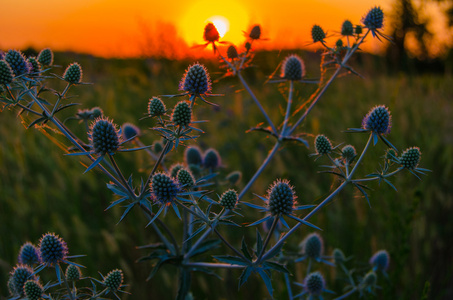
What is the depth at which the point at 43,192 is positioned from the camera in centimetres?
444

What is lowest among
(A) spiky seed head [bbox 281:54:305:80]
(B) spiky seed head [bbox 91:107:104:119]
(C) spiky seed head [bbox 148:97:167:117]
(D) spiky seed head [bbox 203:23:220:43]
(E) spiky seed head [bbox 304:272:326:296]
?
(E) spiky seed head [bbox 304:272:326:296]

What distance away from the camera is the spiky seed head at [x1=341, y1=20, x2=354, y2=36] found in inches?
102

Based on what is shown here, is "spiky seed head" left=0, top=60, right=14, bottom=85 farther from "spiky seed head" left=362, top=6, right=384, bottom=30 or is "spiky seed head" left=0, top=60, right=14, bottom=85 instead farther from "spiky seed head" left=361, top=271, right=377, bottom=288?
"spiky seed head" left=361, top=271, right=377, bottom=288

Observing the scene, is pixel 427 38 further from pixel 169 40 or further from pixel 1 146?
pixel 1 146

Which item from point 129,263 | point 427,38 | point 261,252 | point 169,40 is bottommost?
point 129,263

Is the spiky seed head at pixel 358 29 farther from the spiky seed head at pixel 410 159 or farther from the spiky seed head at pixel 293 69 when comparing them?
the spiky seed head at pixel 410 159

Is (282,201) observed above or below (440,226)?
above

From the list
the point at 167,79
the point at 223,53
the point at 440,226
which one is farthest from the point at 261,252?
the point at 167,79

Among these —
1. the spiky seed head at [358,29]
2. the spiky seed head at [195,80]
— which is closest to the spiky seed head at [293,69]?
the spiky seed head at [358,29]

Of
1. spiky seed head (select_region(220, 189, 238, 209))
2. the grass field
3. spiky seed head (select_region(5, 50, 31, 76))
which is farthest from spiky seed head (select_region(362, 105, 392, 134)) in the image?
spiky seed head (select_region(5, 50, 31, 76))

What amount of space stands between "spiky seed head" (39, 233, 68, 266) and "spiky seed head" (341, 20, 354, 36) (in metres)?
2.31

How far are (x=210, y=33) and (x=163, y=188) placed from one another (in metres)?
1.27

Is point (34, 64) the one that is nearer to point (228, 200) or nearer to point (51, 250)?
point (51, 250)

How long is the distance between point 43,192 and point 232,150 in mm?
2824
